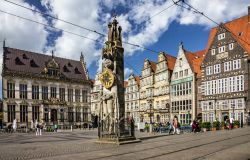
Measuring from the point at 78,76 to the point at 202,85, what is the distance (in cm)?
2766

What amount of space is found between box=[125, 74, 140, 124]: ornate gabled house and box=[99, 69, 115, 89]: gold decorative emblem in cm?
4531

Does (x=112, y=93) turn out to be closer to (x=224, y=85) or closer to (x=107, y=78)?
(x=107, y=78)

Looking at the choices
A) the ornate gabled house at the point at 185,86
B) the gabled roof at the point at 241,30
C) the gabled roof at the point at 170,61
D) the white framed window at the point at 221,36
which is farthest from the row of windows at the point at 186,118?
the white framed window at the point at 221,36

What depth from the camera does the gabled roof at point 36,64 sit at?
50.8 metres

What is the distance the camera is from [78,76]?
199 ft

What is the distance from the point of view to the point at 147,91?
5909 cm

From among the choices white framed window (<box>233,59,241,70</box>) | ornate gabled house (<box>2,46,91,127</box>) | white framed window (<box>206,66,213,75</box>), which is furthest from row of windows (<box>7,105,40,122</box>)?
white framed window (<box>233,59,241,70</box>)

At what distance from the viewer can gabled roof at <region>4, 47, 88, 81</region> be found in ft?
167

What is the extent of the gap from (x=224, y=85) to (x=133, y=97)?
26.5 metres

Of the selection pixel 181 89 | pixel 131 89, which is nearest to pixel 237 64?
pixel 181 89

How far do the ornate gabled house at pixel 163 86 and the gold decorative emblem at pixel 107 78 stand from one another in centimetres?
3638

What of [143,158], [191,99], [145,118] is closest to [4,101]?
[145,118]

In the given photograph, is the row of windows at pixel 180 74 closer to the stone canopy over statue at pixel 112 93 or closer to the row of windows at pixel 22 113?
the row of windows at pixel 22 113

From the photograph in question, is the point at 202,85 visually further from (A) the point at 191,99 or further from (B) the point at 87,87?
(B) the point at 87,87
